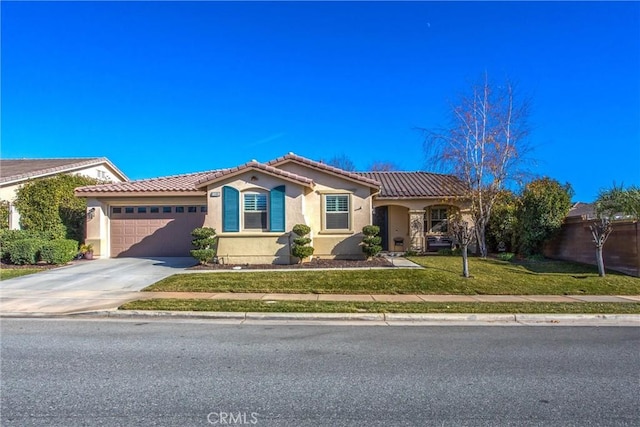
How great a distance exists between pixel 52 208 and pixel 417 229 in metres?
16.6

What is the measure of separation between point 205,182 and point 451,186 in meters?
11.8

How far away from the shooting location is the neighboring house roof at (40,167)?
73.3 ft

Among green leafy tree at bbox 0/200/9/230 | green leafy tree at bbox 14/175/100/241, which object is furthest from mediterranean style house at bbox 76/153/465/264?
green leafy tree at bbox 0/200/9/230

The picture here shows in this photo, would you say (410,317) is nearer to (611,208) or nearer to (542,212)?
(611,208)

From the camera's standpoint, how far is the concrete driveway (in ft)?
32.1

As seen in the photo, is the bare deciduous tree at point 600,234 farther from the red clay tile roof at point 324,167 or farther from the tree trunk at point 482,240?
the red clay tile roof at point 324,167

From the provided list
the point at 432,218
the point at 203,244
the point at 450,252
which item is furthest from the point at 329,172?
the point at 450,252

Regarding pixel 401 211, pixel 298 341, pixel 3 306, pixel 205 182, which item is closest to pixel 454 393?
pixel 298 341

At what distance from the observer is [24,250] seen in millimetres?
16312

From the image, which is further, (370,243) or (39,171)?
(39,171)

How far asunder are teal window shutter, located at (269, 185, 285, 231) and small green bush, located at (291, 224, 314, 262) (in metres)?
0.71

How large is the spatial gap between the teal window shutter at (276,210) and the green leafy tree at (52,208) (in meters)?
9.53

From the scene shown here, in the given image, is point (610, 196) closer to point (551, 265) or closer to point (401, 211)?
point (551, 265)

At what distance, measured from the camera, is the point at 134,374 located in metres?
5.31
